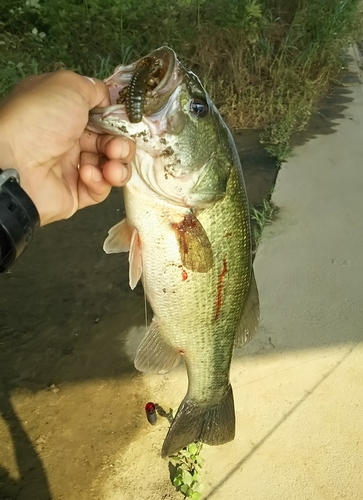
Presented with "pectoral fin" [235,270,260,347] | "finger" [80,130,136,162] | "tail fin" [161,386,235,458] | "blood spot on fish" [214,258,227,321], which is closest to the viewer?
"finger" [80,130,136,162]

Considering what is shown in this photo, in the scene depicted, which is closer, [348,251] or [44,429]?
[44,429]

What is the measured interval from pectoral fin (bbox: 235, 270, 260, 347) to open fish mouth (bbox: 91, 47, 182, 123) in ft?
2.46

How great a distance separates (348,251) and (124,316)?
174 cm

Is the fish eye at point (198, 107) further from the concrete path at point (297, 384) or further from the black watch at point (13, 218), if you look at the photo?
the concrete path at point (297, 384)

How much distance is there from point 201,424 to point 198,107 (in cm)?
122

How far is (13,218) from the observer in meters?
1.42

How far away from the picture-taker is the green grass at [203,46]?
5.59 m

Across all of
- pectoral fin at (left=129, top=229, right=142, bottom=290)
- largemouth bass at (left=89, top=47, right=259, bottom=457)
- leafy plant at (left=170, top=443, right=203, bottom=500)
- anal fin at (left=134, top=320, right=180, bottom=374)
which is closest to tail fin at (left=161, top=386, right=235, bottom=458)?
largemouth bass at (left=89, top=47, right=259, bottom=457)

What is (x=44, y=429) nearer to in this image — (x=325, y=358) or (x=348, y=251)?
(x=325, y=358)

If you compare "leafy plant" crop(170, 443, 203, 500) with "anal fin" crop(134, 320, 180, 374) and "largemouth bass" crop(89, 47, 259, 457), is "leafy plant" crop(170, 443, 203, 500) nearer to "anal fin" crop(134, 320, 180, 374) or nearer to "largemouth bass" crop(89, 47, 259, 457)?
"largemouth bass" crop(89, 47, 259, 457)

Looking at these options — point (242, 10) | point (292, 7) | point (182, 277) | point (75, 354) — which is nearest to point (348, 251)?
point (75, 354)

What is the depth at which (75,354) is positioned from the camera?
2.96 metres

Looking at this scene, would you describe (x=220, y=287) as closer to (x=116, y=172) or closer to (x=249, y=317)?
(x=249, y=317)

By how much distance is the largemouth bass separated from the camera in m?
1.45
